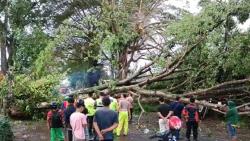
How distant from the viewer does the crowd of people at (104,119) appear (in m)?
9.05

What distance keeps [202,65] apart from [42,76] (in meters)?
8.82

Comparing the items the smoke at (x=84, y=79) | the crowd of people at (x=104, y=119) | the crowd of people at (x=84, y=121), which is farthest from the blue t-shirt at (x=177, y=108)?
the smoke at (x=84, y=79)

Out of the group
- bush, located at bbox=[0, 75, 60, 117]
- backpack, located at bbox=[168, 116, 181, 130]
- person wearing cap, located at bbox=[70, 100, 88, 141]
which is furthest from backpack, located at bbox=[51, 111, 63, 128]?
bush, located at bbox=[0, 75, 60, 117]

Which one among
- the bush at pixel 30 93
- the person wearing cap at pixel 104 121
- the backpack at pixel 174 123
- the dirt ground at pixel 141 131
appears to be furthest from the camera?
the bush at pixel 30 93

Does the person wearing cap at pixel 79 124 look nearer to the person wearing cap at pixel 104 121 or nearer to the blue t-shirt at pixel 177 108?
the person wearing cap at pixel 104 121

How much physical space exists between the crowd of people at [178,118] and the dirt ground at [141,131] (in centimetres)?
196

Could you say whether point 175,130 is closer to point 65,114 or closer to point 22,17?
point 65,114

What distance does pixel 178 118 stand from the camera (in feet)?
46.2

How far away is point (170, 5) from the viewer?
113ft

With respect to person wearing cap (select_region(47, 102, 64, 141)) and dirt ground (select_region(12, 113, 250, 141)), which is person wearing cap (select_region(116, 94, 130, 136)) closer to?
dirt ground (select_region(12, 113, 250, 141))

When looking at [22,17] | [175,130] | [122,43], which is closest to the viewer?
[175,130]

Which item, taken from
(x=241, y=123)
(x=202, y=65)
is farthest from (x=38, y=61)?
(x=241, y=123)

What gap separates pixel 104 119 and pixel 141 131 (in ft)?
35.2

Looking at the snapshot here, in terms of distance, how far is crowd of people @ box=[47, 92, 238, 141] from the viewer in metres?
9.05
